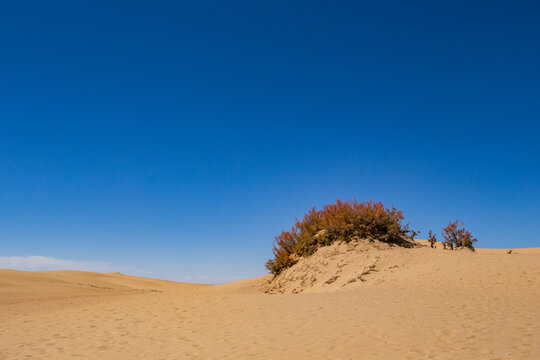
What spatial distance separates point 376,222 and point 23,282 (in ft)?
71.0

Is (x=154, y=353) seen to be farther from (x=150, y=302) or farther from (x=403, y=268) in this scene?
(x=403, y=268)

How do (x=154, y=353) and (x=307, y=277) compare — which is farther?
(x=307, y=277)

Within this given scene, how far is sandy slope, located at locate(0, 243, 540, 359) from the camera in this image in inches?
251

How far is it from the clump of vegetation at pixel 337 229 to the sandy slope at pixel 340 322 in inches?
114

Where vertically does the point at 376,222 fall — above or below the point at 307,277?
above

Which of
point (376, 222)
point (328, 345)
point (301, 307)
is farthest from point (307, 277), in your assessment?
point (328, 345)

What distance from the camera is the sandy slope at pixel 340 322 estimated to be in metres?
6.37

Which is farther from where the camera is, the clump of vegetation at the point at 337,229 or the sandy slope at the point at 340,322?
the clump of vegetation at the point at 337,229

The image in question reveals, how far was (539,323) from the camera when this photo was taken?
7.14m

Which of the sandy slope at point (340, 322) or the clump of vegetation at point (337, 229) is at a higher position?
the clump of vegetation at point (337, 229)

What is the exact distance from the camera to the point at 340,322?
8156mm

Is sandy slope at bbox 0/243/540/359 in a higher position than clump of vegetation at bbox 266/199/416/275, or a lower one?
lower

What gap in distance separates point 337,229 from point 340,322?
10112 mm

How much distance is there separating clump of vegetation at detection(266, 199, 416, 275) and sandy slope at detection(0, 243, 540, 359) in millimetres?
2906
